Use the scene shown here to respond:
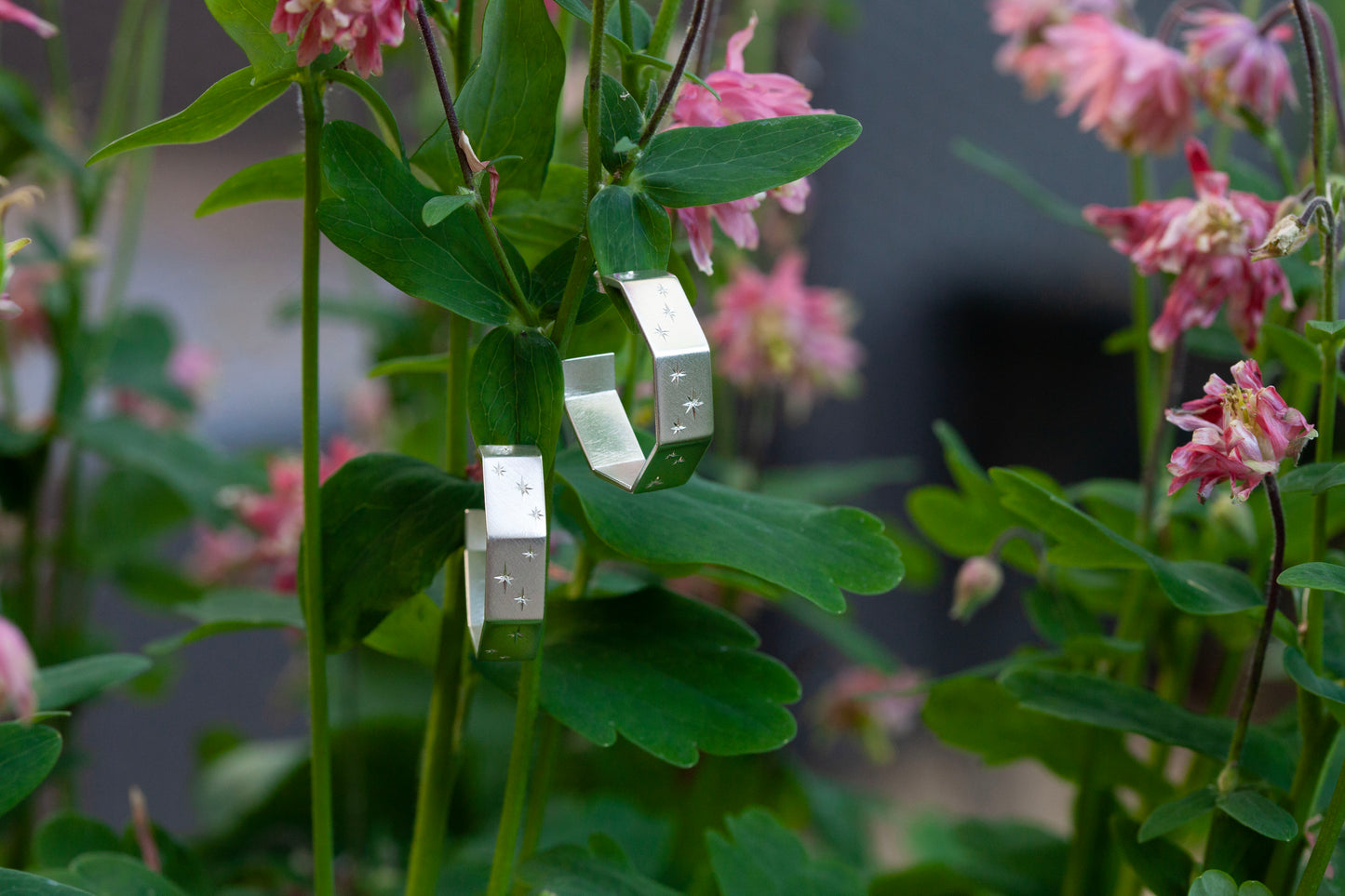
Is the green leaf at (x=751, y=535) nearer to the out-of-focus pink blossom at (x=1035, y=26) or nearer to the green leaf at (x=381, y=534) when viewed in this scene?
the green leaf at (x=381, y=534)

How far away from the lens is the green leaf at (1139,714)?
36 cm

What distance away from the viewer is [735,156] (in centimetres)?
29

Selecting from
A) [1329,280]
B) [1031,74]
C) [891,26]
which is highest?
[891,26]

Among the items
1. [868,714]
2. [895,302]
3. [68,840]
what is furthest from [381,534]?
[895,302]

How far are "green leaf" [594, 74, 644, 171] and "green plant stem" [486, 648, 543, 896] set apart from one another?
15 centimetres

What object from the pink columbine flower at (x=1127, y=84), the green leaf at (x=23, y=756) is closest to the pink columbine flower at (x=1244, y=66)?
the pink columbine flower at (x=1127, y=84)

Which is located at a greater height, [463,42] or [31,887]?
[463,42]

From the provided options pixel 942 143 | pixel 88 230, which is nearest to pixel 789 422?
pixel 942 143

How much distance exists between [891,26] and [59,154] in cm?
103

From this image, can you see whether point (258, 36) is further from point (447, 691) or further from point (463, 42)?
point (447, 691)

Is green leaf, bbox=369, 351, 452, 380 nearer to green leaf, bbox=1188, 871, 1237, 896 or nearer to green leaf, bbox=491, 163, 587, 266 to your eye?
green leaf, bbox=491, 163, 587, 266

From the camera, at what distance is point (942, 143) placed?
134 centimetres

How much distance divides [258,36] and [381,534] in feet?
0.51

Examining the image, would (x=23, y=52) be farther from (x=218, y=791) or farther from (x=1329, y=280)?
Result: (x=1329, y=280)
